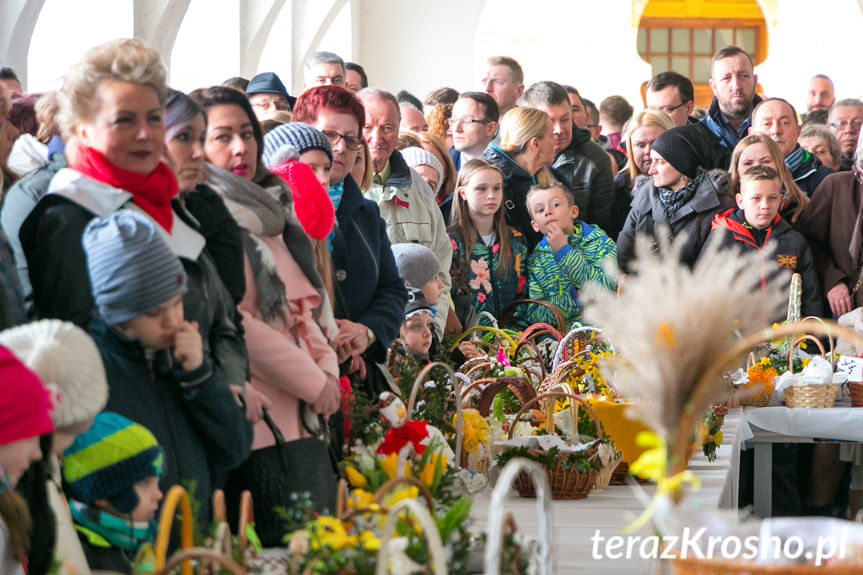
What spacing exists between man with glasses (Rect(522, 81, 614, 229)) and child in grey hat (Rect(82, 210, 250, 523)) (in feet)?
14.9

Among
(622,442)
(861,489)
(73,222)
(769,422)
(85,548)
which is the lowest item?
(861,489)

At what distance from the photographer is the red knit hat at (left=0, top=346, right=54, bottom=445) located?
1629mm

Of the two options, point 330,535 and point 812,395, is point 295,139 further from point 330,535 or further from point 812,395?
point 812,395

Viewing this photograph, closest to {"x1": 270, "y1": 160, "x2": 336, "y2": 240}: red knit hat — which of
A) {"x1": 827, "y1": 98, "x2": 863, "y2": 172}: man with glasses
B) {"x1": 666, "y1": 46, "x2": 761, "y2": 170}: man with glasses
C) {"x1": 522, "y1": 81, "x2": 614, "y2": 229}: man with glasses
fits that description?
{"x1": 522, "y1": 81, "x2": 614, "y2": 229}: man with glasses

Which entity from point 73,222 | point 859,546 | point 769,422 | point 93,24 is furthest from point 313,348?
point 93,24

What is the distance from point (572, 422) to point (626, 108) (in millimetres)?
6270

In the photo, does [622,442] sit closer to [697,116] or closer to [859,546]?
[859,546]

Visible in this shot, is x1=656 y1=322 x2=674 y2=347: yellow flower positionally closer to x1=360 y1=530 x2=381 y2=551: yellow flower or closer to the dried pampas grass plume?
the dried pampas grass plume

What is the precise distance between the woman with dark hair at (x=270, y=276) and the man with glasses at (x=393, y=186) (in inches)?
73.1

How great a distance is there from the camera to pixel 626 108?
367 inches

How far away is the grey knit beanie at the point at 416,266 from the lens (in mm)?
4152

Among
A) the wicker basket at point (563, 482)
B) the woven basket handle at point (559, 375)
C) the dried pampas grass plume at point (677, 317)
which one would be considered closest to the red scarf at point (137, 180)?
the dried pampas grass plume at point (677, 317)

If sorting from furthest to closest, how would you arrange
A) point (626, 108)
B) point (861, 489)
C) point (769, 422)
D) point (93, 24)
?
point (626, 108) → point (93, 24) → point (861, 489) → point (769, 422)

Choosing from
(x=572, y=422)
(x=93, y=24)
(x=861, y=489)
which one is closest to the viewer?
(x=572, y=422)
